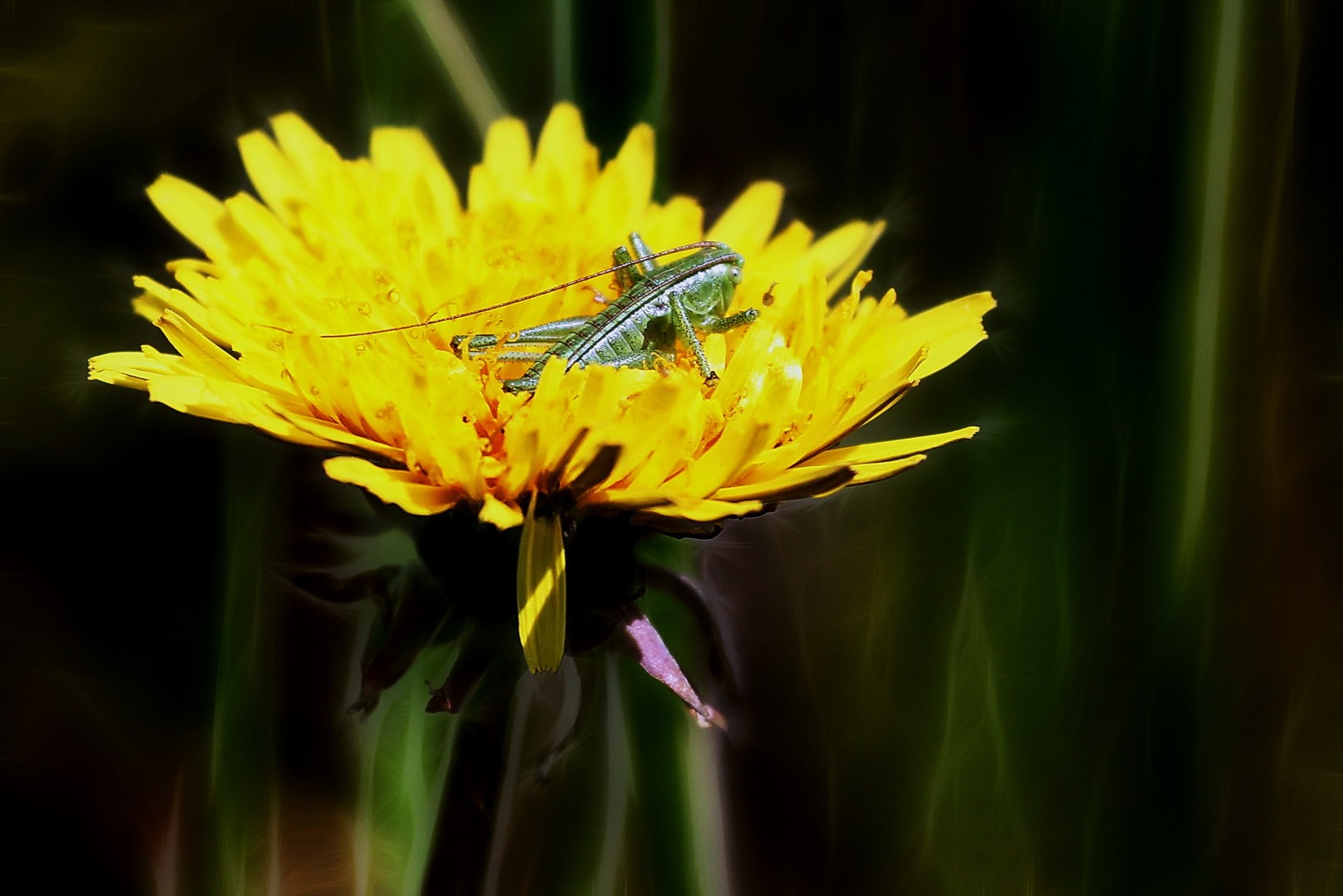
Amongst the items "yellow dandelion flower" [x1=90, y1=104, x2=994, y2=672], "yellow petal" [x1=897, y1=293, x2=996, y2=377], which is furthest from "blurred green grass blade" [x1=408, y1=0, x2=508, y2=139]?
"yellow petal" [x1=897, y1=293, x2=996, y2=377]

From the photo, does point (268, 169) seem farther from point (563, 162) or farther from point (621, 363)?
point (621, 363)

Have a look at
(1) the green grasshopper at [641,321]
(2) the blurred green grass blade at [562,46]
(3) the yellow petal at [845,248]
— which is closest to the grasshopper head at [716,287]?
(1) the green grasshopper at [641,321]

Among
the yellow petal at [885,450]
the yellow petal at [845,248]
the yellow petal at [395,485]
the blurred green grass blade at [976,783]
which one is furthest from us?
the yellow petal at [845,248]

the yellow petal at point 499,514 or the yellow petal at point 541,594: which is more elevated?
the yellow petal at point 499,514

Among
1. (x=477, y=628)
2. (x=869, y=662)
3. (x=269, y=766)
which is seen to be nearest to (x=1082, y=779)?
(x=869, y=662)

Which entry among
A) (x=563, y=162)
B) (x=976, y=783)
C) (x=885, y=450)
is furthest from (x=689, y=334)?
(x=976, y=783)

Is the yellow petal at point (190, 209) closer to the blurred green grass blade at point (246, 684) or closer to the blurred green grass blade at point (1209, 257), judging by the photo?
the blurred green grass blade at point (246, 684)

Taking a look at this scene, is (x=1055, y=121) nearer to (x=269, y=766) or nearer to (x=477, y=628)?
(x=477, y=628)
